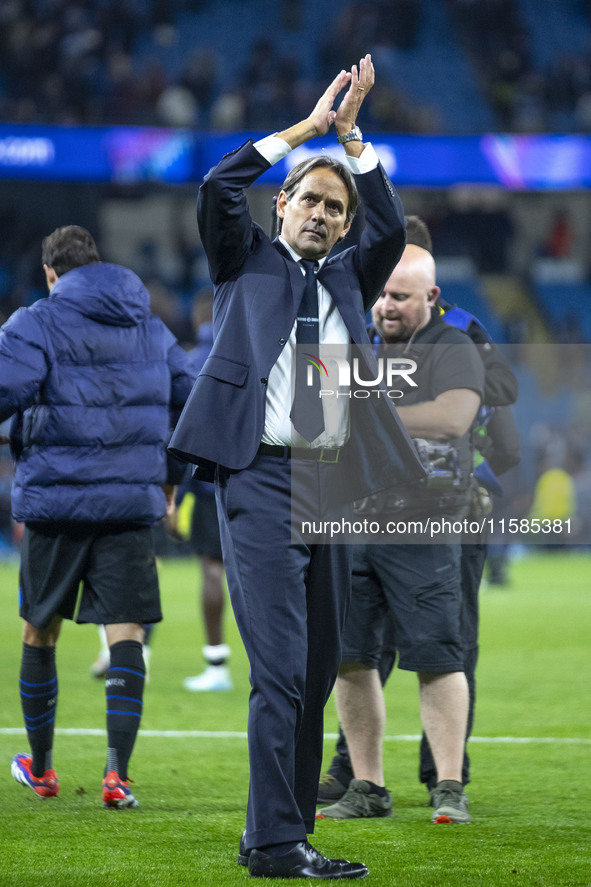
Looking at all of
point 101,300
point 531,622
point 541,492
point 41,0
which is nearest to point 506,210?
point 541,492

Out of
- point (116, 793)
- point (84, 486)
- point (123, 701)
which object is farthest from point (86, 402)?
point (116, 793)

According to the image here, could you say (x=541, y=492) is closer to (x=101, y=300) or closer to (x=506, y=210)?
(x=506, y=210)

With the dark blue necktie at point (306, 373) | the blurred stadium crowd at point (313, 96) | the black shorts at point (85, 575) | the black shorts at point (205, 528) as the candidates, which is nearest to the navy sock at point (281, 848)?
the dark blue necktie at point (306, 373)

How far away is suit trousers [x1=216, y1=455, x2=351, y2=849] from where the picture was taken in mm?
3484

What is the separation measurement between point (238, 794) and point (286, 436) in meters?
1.87

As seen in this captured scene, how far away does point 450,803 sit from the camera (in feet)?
14.5

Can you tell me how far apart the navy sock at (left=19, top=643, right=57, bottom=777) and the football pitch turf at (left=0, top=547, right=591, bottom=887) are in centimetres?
18

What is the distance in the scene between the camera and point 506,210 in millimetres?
27656

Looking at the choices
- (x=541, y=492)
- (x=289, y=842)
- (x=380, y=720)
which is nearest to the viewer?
(x=289, y=842)

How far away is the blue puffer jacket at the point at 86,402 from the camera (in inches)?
184

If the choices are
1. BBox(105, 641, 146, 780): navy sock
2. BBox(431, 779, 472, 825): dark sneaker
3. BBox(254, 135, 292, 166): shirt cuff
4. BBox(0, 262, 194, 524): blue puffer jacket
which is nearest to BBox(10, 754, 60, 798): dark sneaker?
BBox(105, 641, 146, 780): navy sock

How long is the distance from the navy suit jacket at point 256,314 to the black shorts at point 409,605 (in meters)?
0.86

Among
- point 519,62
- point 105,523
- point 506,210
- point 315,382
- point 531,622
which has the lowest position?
point 531,622

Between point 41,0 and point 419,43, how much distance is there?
8042mm
